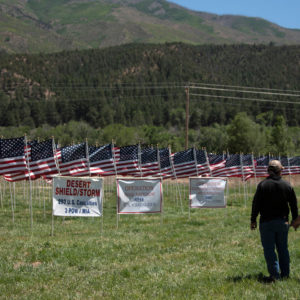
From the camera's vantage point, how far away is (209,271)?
888 centimetres

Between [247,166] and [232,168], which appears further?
[247,166]

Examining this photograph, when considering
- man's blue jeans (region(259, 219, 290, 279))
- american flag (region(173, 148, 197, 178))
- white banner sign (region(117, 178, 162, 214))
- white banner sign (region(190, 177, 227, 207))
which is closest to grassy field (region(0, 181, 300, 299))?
man's blue jeans (region(259, 219, 290, 279))

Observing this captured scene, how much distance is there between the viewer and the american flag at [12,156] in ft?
55.1

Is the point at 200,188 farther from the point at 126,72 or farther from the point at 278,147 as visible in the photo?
the point at 126,72

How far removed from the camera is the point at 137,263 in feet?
31.7

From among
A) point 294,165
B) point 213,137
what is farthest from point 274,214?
point 213,137

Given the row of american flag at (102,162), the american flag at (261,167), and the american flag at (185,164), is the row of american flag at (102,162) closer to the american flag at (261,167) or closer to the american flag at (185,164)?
the american flag at (185,164)

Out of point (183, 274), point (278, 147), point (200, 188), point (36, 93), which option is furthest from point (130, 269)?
point (36, 93)

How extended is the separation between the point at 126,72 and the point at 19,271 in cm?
18027

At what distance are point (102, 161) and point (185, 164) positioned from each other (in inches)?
200

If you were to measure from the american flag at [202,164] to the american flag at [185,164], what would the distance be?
129 centimetres

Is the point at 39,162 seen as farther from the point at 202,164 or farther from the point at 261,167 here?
the point at 261,167

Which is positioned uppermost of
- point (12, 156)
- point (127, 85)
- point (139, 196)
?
point (127, 85)

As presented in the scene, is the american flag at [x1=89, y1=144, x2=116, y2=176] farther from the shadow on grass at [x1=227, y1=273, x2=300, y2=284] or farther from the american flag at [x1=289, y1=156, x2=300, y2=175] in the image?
the american flag at [x1=289, y1=156, x2=300, y2=175]
